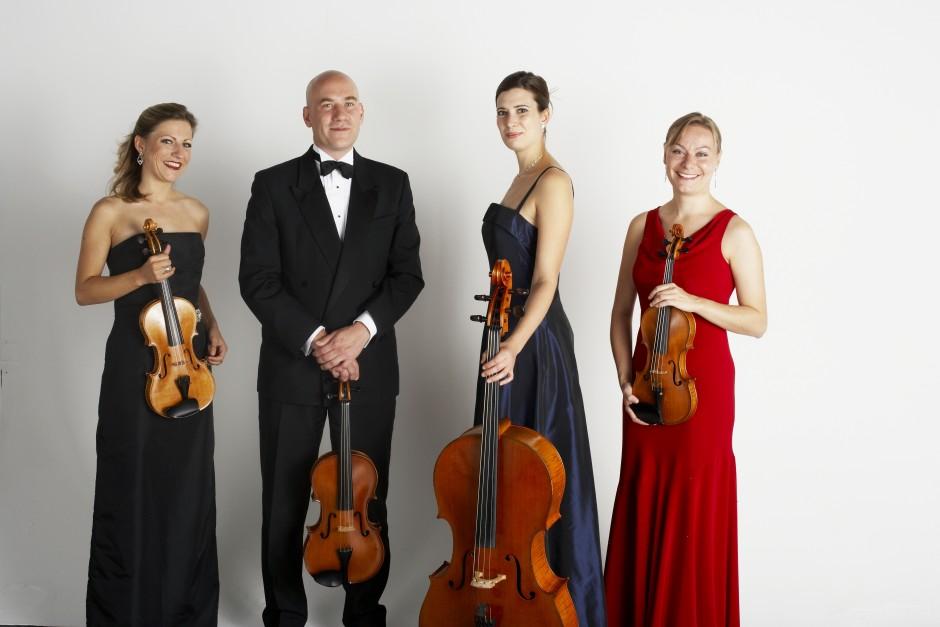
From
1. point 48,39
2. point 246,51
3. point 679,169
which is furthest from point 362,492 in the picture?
point 48,39

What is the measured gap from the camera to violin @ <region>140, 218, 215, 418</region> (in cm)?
279

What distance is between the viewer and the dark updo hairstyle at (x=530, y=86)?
2848 mm

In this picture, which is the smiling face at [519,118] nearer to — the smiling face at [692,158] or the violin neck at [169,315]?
the smiling face at [692,158]

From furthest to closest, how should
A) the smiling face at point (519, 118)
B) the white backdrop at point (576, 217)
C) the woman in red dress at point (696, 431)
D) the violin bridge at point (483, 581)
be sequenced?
the white backdrop at point (576, 217) → the smiling face at point (519, 118) → the woman in red dress at point (696, 431) → the violin bridge at point (483, 581)

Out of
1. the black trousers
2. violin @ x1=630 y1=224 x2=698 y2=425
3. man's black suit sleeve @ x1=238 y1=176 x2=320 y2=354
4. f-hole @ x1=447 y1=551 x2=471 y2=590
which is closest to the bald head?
man's black suit sleeve @ x1=238 y1=176 x2=320 y2=354

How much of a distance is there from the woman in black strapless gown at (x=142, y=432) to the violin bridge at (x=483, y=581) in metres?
1.07

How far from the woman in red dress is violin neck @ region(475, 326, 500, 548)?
1.56 ft

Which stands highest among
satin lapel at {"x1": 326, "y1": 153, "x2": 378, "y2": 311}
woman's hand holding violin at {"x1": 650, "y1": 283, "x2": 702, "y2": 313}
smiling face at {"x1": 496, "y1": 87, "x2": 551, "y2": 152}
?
smiling face at {"x1": 496, "y1": 87, "x2": 551, "y2": 152}

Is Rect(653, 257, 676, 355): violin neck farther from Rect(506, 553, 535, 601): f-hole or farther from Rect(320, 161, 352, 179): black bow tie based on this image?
Rect(320, 161, 352, 179): black bow tie

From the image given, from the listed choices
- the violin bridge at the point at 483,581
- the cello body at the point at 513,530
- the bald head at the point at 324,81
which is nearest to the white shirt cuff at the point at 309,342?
the cello body at the point at 513,530

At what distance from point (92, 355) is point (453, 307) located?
158 cm

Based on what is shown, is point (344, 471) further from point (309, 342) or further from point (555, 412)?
point (555, 412)

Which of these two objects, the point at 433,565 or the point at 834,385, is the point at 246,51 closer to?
the point at 433,565

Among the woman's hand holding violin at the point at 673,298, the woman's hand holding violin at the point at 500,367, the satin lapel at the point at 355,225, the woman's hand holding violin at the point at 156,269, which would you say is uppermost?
the satin lapel at the point at 355,225
